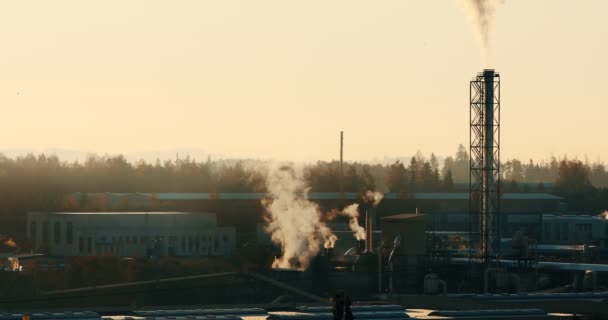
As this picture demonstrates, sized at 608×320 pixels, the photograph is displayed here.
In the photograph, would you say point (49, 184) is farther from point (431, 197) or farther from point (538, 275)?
point (538, 275)

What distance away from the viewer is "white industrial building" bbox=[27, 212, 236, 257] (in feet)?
460

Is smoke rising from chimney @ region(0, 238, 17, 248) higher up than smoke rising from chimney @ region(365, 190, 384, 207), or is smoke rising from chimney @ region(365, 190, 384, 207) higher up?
smoke rising from chimney @ region(365, 190, 384, 207)

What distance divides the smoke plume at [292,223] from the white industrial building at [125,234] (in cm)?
732

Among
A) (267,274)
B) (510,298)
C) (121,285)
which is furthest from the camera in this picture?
(267,274)

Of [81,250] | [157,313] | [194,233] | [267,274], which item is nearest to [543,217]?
[194,233]

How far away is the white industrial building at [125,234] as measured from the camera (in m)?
140

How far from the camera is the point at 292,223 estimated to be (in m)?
141

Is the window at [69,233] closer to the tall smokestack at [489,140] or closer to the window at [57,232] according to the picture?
the window at [57,232]

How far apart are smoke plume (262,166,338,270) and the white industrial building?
7.32 meters

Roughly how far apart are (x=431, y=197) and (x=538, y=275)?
219 feet

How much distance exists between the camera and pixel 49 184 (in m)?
190

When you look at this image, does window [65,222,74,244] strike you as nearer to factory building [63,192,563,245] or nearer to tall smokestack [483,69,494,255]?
factory building [63,192,563,245]

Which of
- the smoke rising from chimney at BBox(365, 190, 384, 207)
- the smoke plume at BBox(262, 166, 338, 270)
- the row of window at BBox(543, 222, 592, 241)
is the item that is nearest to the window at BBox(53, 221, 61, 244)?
the smoke plume at BBox(262, 166, 338, 270)

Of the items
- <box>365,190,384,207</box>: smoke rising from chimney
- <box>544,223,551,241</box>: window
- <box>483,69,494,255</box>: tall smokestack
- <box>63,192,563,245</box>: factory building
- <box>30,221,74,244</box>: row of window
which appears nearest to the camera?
<box>483,69,494,255</box>: tall smokestack
